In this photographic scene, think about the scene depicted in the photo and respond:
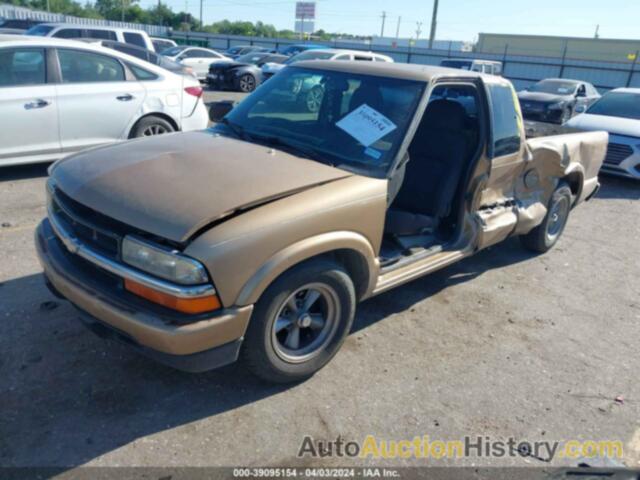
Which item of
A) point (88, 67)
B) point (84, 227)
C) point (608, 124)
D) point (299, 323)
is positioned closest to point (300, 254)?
point (299, 323)

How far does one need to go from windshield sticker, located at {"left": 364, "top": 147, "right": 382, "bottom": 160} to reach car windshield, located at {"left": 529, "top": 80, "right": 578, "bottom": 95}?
14.7 m

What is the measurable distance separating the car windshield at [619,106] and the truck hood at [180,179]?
916 cm

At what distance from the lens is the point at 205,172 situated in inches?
121

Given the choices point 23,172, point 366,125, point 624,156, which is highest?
Result: point 366,125

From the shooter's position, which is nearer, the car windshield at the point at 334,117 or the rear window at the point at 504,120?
the car windshield at the point at 334,117

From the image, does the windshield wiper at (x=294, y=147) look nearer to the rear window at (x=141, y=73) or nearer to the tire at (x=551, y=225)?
the tire at (x=551, y=225)

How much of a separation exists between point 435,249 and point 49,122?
494 centimetres

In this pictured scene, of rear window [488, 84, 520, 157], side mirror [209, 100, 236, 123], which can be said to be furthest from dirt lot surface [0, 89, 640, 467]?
side mirror [209, 100, 236, 123]

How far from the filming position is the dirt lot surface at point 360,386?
2.73m

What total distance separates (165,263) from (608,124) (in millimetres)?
9454

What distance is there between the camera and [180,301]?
2.51 metres

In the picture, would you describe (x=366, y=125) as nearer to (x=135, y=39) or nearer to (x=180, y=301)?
(x=180, y=301)

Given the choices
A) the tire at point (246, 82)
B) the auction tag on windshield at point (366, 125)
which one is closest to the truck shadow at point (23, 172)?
the auction tag on windshield at point (366, 125)

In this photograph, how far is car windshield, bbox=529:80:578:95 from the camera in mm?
16000
